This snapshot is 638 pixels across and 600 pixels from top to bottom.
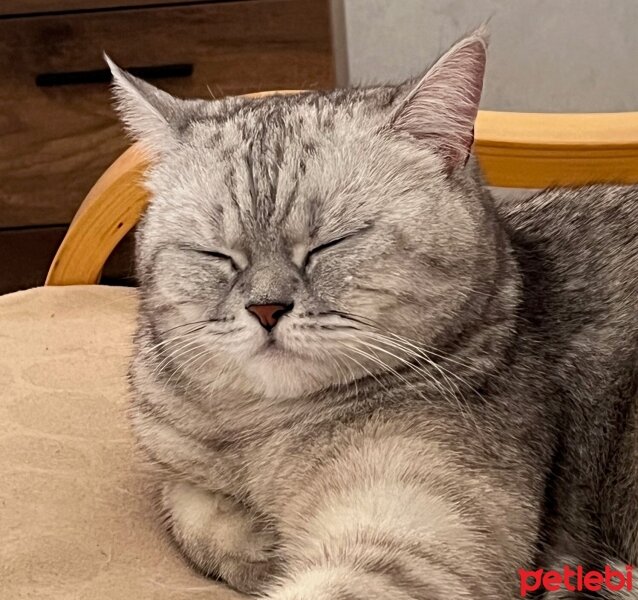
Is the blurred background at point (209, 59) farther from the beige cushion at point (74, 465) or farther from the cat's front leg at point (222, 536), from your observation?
the cat's front leg at point (222, 536)

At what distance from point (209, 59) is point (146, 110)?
901mm

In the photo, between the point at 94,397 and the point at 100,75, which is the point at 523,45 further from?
the point at 94,397

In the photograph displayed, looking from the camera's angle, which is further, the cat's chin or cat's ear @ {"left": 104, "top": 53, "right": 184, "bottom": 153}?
cat's ear @ {"left": 104, "top": 53, "right": 184, "bottom": 153}

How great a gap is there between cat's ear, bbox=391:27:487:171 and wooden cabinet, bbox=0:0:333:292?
941mm

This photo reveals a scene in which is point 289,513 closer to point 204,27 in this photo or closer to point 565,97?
point 204,27

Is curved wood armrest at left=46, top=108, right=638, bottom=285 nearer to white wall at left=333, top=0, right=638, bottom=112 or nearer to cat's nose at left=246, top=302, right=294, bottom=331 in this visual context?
cat's nose at left=246, top=302, right=294, bottom=331

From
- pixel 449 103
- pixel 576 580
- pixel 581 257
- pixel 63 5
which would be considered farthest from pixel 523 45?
pixel 576 580

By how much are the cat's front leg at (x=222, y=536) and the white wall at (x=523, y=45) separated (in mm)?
1544

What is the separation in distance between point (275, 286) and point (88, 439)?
1.53ft

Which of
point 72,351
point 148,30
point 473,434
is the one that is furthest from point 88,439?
point 148,30

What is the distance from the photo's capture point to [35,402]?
54.8 inches

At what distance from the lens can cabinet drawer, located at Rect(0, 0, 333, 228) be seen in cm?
198

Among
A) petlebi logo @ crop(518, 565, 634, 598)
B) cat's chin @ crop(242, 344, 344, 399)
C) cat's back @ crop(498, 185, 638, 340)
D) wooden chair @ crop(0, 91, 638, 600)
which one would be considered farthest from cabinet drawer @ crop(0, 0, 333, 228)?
petlebi logo @ crop(518, 565, 634, 598)

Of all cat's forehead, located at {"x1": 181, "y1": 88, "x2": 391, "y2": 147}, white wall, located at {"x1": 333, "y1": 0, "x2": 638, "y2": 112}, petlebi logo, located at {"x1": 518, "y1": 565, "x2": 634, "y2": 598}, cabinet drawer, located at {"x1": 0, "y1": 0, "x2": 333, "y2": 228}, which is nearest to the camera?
petlebi logo, located at {"x1": 518, "y1": 565, "x2": 634, "y2": 598}
